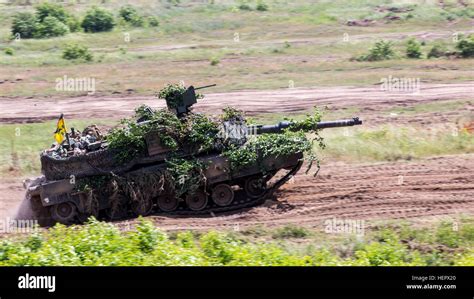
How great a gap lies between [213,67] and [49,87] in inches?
260

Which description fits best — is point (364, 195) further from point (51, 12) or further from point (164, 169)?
point (51, 12)

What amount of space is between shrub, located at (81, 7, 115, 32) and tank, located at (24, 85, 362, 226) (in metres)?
24.8

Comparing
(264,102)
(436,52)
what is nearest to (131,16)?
(436,52)

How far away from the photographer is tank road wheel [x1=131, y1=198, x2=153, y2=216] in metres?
23.1

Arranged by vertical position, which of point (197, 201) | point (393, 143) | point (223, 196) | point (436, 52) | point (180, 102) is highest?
point (436, 52)

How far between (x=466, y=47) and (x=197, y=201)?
745 inches

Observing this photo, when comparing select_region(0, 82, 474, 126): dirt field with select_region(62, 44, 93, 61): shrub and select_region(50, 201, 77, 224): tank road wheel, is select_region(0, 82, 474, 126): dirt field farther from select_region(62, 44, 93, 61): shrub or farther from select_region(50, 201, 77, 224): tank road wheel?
select_region(50, 201, 77, 224): tank road wheel

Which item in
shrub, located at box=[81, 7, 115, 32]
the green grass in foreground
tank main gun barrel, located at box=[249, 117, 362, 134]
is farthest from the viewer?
shrub, located at box=[81, 7, 115, 32]

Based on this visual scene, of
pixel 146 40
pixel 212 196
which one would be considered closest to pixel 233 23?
→ pixel 146 40

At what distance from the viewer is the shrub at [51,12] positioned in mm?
47844

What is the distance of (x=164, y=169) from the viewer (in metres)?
23.0

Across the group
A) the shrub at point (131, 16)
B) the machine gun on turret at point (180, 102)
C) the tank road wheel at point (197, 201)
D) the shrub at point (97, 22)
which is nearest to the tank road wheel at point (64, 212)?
the tank road wheel at point (197, 201)

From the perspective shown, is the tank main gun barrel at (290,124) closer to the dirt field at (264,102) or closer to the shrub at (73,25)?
the dirt field at (264,102)

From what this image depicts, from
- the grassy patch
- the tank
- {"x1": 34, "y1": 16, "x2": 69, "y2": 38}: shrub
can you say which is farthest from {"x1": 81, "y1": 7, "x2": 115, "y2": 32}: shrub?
the tank
